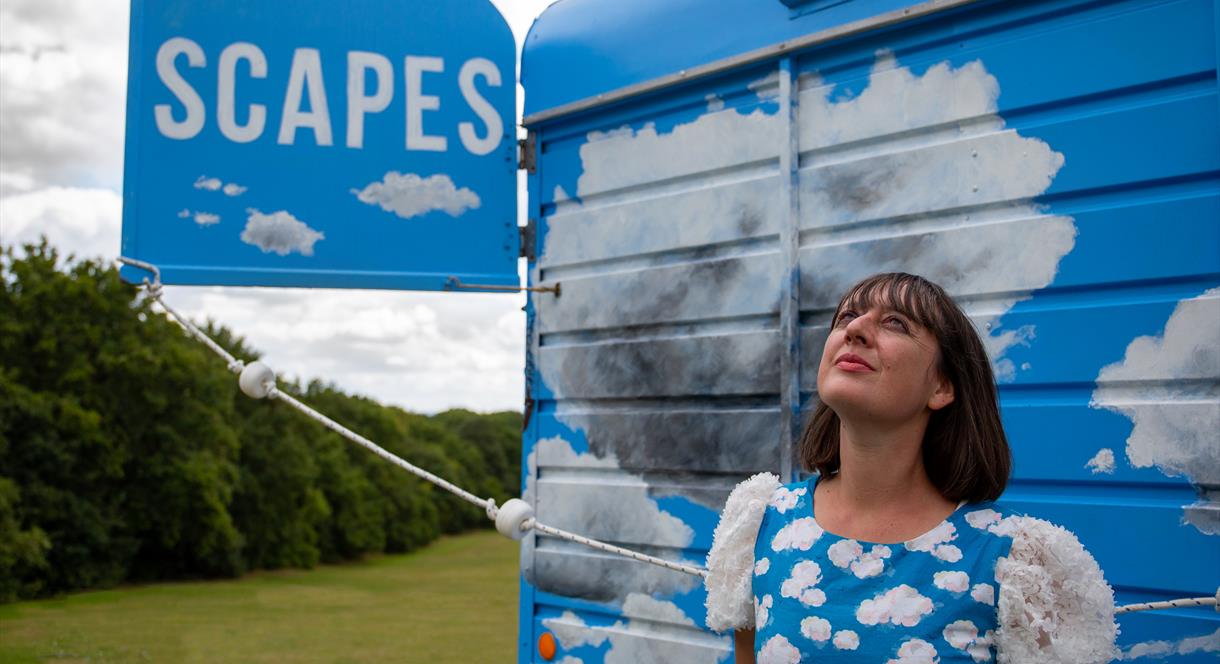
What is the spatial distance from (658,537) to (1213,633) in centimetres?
156

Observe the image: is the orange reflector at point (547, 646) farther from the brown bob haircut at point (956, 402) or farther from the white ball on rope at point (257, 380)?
the brown bob haircut at point (956, 402)

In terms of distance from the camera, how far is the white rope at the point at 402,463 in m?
2.73

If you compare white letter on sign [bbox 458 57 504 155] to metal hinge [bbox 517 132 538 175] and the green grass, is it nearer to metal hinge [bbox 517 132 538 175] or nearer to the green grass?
metal hinge [bbox 517 132 538 175]

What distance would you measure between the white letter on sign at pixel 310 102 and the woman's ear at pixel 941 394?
8.33 feet

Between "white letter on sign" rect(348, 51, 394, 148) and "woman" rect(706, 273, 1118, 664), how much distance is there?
2.35 metres

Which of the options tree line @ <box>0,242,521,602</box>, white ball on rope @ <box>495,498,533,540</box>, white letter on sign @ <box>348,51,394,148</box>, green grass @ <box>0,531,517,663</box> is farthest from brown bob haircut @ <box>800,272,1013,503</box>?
tree line @ <box>0,242,521,602</box>

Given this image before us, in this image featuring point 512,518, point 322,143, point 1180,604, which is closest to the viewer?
point 1180,604

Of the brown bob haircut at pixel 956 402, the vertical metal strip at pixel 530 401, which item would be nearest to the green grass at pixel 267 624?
the vertical metal strip at pixel 530 401

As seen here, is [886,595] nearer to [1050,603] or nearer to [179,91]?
[1050,603]

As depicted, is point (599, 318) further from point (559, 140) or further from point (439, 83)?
point (439, 83)

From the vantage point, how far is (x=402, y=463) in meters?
3.06

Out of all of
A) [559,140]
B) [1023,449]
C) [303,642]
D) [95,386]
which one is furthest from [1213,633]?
[95,386]

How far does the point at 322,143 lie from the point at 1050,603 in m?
2.84

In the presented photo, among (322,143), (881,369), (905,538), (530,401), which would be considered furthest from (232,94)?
(905,538)
